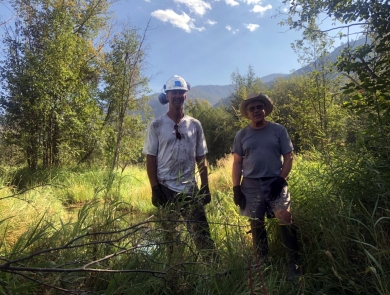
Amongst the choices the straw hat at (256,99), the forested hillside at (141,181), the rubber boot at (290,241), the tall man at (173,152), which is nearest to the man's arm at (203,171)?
the tall man at (173,152)

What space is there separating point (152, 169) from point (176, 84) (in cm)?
95

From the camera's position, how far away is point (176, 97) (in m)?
3.04

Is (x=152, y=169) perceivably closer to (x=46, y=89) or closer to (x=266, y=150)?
(x=266, y=150)

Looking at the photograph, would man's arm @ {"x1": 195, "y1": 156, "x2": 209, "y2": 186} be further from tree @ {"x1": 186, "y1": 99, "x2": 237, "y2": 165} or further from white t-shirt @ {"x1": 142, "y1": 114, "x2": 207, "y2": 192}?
tree @ {"x1": 186, "y1": 99, "x2": 237, "y2": 165}

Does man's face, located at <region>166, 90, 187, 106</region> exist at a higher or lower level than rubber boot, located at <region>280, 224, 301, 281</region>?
higher

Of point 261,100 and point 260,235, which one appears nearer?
point 260,235

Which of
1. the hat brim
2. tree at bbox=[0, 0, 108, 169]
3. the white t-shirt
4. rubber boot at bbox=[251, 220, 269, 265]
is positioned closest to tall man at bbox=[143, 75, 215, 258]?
the white t-shirt

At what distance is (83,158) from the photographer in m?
12.2

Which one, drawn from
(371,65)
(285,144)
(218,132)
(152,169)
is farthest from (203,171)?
(218,132)

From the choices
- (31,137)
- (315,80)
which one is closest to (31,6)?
(31,137)

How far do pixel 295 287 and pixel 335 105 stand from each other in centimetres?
618

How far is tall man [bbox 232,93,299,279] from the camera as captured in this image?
2.70m

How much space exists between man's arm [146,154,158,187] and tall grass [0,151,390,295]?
453 mm

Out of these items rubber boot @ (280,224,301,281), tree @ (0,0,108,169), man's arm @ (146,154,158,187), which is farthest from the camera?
tree @ (0,0,108,169)
